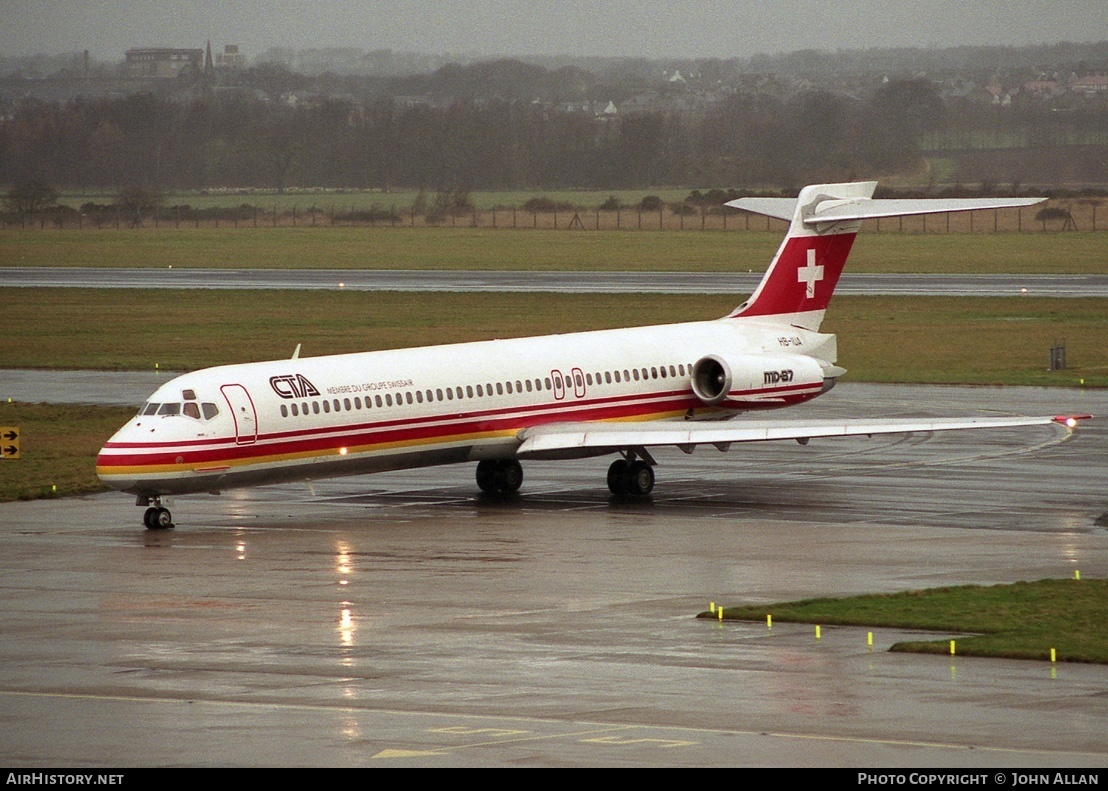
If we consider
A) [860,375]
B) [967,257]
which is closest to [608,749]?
[860,375]

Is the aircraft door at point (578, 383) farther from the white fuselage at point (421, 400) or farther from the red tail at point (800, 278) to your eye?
the red tail at point (800, 278)

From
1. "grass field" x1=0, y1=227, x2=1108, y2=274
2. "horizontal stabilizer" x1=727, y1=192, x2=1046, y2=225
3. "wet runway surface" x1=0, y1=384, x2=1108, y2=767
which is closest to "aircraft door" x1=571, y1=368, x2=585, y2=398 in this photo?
"wet runway surface" x1=0, y1=384, x2=1108, y2=767

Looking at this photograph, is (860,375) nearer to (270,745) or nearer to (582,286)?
(582,286)

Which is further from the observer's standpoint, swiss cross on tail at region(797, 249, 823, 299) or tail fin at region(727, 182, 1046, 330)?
swiss cross on tail at region(797, 249, 823, 299)

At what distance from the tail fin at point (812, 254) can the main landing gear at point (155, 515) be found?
14.0m

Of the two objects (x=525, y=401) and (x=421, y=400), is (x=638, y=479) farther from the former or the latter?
(x=421, y=400)

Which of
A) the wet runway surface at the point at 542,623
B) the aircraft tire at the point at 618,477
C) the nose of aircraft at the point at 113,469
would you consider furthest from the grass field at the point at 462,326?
the nose of aircraft at the point at 113,469

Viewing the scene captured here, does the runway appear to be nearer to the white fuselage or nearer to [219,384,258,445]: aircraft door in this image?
the white fuselage

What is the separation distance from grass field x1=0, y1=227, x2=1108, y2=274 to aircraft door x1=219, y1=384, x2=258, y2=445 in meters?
66.9

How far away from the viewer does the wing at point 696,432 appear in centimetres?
3466

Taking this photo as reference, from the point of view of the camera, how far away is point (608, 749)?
17.0 metres

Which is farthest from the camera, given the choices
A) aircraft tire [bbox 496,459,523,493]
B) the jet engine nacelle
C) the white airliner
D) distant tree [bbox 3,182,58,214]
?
distant tree [bbox 3,182,58,214]

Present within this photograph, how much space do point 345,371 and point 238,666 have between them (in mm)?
13388

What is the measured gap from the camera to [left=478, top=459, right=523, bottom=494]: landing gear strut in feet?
120
